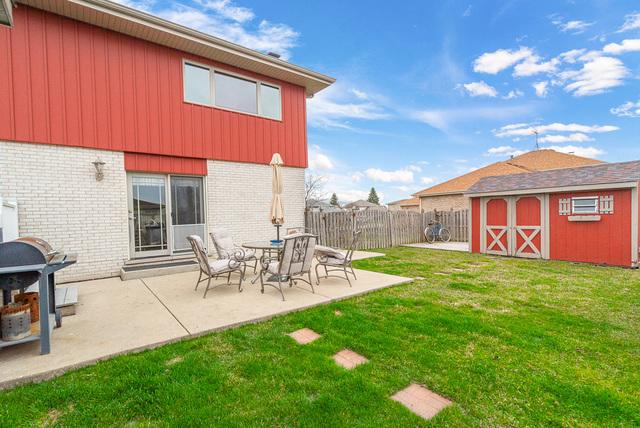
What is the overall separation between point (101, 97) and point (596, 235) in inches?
499

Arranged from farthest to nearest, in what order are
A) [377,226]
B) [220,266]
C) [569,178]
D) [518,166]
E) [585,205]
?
[518,166] < [377,226] < [569,178] < [585,205] < [220,266]

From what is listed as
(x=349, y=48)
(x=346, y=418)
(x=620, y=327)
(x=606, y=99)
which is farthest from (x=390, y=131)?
(x=346, y=418)

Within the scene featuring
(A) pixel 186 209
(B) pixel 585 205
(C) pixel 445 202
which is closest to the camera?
(A) pixel 186 209

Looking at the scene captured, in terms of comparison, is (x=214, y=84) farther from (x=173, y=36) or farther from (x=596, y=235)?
(x=596, y=235)

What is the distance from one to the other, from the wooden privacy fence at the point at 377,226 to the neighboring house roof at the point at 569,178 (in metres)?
3.25

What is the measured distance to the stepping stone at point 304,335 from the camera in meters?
3.06

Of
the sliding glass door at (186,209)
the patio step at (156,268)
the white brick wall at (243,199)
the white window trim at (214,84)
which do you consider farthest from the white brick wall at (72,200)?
the white window trim at (214,84)

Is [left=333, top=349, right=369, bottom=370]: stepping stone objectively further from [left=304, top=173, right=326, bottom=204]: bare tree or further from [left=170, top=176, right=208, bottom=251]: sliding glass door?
[left=304, top=173, right=326, bottom=204]: bare tree

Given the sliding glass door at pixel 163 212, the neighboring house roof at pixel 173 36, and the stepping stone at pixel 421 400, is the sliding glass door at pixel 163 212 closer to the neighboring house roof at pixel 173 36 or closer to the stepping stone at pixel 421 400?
the neighboring house roof at pixel 173 36

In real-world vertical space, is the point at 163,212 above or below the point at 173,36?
below

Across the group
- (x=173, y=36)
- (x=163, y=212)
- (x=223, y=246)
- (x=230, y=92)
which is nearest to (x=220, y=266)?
(x=223, y=246)

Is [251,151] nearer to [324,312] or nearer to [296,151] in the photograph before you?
[296,151]

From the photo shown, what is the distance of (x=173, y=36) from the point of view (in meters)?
6.76

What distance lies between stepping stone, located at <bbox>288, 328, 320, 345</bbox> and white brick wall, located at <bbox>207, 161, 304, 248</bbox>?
5.07 metres
